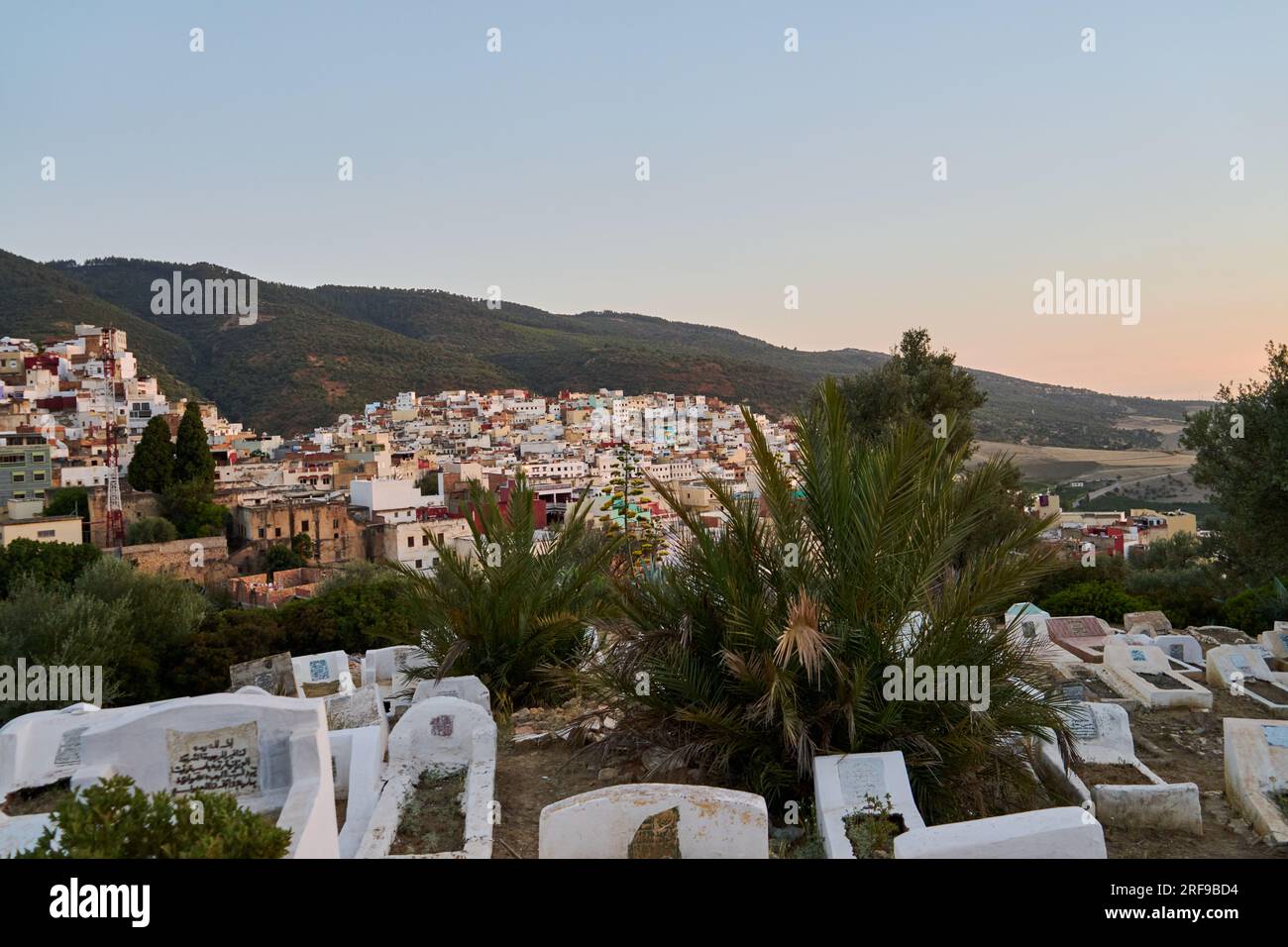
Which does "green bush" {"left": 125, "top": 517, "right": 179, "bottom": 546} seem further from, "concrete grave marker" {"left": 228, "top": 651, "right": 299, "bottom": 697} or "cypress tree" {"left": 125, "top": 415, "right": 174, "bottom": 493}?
"concrete grave marker" {"left": 228, "top": 651, "right": 299, "bottom": 697}

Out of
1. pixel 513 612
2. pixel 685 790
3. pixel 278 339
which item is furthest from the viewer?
pixel 278 339

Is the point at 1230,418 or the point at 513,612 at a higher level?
the point at 1230,418

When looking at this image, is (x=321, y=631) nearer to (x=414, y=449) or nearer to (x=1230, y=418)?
(x=1230, y=418)

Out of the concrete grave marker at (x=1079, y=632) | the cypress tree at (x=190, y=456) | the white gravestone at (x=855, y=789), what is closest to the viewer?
the white gravestone at (x=855, y=789)

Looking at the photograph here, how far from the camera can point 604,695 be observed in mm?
5371

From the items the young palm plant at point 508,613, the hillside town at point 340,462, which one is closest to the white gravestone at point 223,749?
the young palm plant at point 508,613

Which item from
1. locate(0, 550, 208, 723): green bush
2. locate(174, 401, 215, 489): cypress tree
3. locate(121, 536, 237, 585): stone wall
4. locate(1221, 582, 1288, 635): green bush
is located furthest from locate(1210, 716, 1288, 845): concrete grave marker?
locate(174, 401, 215, 489): cypress tree

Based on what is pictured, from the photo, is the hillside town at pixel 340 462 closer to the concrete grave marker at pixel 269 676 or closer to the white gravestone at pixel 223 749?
the concrete grave marker at pixel 269 676

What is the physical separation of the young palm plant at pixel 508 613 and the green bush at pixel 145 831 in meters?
3.81

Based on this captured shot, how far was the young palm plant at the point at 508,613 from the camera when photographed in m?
7.27

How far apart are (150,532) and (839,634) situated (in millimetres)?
43293

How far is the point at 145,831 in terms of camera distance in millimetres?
3062
